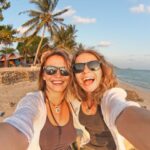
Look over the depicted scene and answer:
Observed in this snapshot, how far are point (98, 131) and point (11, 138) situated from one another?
1.49 m

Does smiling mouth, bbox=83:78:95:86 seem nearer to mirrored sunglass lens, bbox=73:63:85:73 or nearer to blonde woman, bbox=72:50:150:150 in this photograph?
blonde woman, bbox=72:50:150:150

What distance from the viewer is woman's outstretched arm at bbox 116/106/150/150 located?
67.6 inches

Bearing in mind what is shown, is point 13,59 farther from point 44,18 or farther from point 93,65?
point 93,65

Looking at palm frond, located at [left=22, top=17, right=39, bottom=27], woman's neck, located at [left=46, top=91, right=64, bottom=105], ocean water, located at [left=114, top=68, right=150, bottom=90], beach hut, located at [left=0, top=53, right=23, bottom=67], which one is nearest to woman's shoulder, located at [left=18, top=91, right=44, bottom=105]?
woman's neck, located at [left=46, top=91, right=64, bottom=105]

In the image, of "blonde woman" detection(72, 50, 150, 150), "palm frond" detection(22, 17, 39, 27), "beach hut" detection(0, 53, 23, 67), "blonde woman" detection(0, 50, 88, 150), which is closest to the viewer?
"blonde woman" detection(0, 50, 88, 150)

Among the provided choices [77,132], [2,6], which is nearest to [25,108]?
[77,132]

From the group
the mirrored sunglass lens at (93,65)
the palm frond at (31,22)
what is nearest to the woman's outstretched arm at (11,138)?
the mirrored sunglass lens at (93,65)

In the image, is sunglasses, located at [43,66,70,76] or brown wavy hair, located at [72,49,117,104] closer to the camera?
sunglasses, located at [43,66,70,76]

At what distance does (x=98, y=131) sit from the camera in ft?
10.4

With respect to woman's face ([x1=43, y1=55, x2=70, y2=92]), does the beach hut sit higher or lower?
lower

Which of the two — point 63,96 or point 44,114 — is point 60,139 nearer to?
point 44,114

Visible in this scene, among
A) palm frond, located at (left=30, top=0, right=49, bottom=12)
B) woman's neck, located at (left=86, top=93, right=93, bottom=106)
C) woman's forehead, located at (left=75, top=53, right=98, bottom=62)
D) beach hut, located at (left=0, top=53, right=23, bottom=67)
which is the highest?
palm frond, located at (left=30, top=0, right=49, bottom=12)

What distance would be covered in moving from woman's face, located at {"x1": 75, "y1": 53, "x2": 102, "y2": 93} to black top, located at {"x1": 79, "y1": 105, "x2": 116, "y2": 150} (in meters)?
0.22

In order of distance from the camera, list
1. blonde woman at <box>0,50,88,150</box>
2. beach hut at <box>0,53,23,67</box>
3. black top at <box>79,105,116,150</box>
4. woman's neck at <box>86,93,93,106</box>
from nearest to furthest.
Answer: blonde woman at <box>0,50,88,150</box>
black top at <box>79,105,116,150</box>
woman's neck at <box>86,93,93,106</box>
beach hut at <box>0,53,23,67</box>
